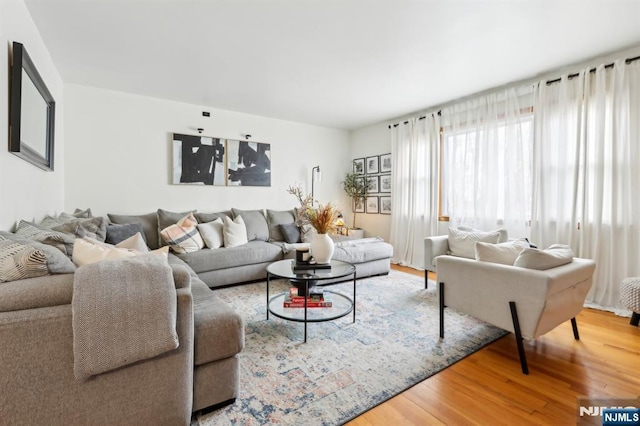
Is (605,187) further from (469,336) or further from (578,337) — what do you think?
(469,336)

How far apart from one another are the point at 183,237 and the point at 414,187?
3426mm

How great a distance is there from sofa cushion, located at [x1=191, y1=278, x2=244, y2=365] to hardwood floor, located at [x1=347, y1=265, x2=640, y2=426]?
71cm

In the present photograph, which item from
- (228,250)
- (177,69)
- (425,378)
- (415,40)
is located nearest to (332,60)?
(415,40)

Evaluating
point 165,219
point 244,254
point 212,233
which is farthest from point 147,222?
point 244,254

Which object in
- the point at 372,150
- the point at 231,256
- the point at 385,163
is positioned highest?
the point at 372,150

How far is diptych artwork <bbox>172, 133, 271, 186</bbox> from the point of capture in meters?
4.23

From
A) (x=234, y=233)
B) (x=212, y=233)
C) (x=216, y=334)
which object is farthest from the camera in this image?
(x=234, y=233)

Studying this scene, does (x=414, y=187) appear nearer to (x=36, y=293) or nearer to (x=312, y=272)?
(x=312, y=272)

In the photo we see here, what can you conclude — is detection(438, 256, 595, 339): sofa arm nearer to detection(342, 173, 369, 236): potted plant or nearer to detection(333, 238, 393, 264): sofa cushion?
detection(333, 238, 393, 264): sofa cushion

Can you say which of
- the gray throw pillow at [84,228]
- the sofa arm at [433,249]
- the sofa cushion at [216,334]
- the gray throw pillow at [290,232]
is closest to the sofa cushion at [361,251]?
the sofa arm at [433,249]

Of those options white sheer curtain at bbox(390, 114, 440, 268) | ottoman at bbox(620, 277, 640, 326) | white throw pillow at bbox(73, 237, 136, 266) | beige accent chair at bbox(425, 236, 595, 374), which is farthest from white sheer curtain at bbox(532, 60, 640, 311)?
white throw pillow at bbox(73, 237, 136, 266)

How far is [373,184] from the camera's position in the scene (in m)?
5.58

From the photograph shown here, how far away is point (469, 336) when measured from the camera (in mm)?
2320

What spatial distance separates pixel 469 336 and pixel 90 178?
449 cm
